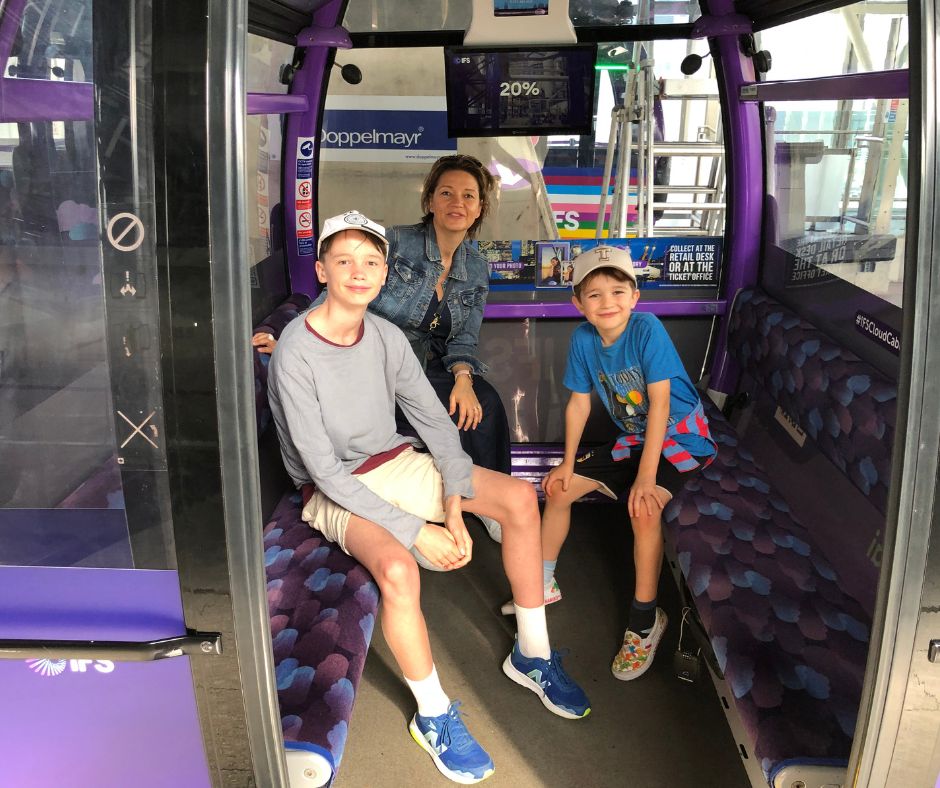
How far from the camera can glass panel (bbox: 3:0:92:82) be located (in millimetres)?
1248

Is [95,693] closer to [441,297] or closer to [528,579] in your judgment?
[528,579]

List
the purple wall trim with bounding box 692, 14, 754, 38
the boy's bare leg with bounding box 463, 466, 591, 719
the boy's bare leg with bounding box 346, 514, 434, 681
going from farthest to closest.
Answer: the purple wall trim with bounding box 692, 14, 754, 38, the boy's bare leg with bounding box 463, 466, 591, 719, the boy's bare leg with bounding box 346, 514, 434, 681

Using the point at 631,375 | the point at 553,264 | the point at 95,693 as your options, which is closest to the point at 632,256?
the point at 553,264

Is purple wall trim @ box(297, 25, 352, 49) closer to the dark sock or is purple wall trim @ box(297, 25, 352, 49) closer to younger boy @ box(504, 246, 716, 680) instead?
younger boy @ box(504, 246, 716, 680)

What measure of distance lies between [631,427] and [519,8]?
1711 millimetres

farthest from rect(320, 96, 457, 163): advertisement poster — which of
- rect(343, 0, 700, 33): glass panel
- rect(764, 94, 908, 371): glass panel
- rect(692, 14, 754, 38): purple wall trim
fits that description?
rect(764, 94, 908, 371): glass panel

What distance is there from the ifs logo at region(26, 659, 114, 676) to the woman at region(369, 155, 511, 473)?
163cm

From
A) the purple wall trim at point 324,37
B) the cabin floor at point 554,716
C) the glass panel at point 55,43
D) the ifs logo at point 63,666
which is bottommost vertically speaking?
the cabin floor at point 554,716

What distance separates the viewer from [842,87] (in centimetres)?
246

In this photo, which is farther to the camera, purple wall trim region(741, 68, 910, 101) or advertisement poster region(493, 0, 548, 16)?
advertisement poster region(493, 0, 548, 16)

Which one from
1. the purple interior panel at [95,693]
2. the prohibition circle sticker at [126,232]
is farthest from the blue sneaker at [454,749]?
the prohibition circle sticker at [126,232]

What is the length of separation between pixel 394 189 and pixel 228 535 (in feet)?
8.42

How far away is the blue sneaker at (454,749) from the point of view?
2.24m

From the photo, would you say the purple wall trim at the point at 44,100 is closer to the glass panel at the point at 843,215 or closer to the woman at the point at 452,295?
the woman at the point at 452,295
